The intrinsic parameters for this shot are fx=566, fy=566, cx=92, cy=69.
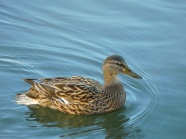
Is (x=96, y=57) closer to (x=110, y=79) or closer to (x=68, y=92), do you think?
(x=110, y=79)

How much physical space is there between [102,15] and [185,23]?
1927 millimetres

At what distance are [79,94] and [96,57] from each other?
1.81 metres

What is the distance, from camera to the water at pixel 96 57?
31.1 feet

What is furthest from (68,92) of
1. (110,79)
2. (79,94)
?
(110,79)

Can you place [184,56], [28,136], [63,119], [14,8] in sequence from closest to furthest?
[28,136], [63,119], [184,56], [14,8]

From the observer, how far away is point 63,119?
9789 mm

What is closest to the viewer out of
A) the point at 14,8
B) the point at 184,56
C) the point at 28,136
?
the point at 28,136

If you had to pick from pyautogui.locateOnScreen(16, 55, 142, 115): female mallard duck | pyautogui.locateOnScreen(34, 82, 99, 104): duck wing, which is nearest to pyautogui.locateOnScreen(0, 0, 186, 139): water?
pyautogui.locateOnScreen(16, 55, 142, 115): female mallard duck

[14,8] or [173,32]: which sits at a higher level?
[14,8]

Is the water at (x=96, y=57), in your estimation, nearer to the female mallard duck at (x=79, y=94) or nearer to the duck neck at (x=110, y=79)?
the female mallard duck at (x=79, y=94)

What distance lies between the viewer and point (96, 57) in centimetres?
1168

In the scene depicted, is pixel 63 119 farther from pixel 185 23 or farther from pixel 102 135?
pixel 185 23

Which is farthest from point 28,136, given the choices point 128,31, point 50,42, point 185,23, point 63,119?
point 185,23

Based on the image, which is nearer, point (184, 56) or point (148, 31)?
point (184, 56)
